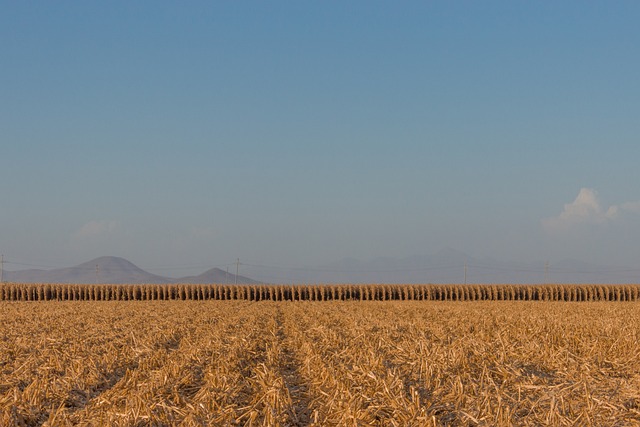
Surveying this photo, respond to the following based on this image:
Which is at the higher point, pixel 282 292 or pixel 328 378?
pixel 282 292

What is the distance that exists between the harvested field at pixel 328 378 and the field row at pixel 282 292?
32493 millimetres

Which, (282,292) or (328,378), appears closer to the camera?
(328,378)

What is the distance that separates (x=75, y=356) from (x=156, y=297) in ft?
126

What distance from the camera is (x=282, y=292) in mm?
49031

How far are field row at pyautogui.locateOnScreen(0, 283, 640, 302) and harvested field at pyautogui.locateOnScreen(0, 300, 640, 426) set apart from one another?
32.5 m

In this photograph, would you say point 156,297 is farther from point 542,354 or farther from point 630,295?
point 542,354

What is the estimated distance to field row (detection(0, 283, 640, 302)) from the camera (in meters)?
49.8

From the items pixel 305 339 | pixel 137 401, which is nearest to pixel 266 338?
pixel 305 339

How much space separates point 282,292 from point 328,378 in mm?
39578

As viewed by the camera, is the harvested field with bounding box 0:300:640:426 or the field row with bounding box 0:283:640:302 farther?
the field row with bounding box 0:283:640:302

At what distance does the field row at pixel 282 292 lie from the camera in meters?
49.8

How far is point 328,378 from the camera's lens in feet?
31.9

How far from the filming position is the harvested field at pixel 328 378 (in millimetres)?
7617

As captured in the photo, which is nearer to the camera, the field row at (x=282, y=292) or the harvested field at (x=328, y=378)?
the harvested field at (x=328, y=378)
